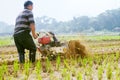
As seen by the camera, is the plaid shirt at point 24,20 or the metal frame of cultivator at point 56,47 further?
the metal frame of cultivator at point 56,47

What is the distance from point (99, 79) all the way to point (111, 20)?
264 ft

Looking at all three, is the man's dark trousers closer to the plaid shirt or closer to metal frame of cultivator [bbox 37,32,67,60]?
the plaid shirt

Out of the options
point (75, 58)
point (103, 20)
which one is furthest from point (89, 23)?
point (75, 58)

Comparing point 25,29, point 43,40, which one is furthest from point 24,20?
point 43,40

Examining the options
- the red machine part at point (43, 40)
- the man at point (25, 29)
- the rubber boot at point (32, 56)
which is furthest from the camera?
the red machine part at point (43, 40)

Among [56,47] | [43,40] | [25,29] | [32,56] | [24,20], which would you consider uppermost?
[24,20]

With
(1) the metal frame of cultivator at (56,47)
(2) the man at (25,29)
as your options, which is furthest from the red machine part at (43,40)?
(2) the man at (25,29)

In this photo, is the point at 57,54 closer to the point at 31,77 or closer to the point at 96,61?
the point at 96,61

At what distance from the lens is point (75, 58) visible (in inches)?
361

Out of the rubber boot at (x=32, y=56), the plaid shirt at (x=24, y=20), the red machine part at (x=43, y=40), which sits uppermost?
the plaid shirt at (x=24, y=20)

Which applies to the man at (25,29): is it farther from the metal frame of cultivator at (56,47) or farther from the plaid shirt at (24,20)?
the metal frame of cultivator at (56,47)

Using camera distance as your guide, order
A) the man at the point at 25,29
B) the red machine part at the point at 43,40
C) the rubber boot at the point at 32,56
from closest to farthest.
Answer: the man at the point at 25,29, the rubber boot at the point at 32,56, the red machine part at the point at 43,40

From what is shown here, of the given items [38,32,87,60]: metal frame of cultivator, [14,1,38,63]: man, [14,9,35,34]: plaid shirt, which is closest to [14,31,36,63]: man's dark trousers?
[14,1,38,63]: man

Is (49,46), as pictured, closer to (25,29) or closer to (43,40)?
(43,40)
